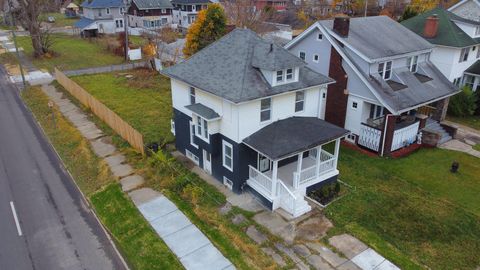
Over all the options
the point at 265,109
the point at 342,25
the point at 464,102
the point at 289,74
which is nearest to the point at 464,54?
the point at 464,102

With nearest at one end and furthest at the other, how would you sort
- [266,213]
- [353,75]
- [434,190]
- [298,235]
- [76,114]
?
[298,235], [266,213], [434,190], [353,75], [76,114]

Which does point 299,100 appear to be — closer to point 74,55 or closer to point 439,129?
point 439,129

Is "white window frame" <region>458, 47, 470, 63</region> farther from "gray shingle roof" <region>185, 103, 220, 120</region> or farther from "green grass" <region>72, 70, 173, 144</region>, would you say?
"green grass" <region>72, 70, 173, 144</region>

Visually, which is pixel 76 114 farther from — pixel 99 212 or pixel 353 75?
pixel 353 75

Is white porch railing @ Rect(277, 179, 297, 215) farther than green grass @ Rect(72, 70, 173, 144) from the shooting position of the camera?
No

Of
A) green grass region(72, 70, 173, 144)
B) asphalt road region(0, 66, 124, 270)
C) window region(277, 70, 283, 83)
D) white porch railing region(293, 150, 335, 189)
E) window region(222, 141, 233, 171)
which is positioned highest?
window region(277, 70, 283, 83)

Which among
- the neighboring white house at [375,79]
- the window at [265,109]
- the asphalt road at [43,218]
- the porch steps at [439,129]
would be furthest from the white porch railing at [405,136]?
the asphalt road at [43,218]

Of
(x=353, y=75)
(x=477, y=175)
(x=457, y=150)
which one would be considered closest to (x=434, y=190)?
(x=477, y=175)

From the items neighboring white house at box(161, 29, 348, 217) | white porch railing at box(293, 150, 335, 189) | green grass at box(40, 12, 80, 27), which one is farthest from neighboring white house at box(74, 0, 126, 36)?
white porch railing at box(293, 150, 335, 189)
